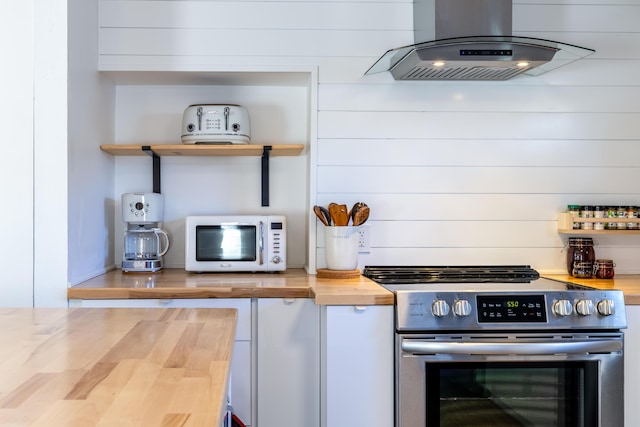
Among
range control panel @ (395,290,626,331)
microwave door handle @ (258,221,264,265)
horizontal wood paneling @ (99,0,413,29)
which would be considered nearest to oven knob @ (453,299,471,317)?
range control panel @ (395,290,626,331)

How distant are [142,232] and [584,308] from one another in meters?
1.80

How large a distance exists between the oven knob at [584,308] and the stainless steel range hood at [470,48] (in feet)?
3.05

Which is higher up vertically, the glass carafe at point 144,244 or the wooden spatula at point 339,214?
the wooden spatula at point 339,214

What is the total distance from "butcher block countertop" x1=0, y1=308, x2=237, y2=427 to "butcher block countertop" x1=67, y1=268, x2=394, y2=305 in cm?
54

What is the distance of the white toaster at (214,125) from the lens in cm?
248

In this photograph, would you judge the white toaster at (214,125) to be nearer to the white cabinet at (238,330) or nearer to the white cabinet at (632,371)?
the white cabinet at (238,330)

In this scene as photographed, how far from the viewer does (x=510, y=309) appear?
76.0 inches

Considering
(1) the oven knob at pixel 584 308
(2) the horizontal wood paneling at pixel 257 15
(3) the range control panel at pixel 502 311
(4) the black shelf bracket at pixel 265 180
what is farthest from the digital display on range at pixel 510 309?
(2) the horizontal wood paneling at pixel 257 15

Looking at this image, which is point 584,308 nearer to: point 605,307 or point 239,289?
point 605,307

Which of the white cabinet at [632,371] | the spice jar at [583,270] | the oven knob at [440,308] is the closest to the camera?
the oven knob at [440,308]

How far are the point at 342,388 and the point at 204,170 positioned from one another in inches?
50.8

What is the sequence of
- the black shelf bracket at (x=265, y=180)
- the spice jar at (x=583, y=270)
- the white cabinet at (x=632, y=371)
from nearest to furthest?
the white cabinet at (x=632, y=371) < the spice jar at (x=583, y=270) < the black shelf bracket at (x=265, y=180)

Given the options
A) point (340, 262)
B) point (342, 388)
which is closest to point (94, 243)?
point (340, 262)

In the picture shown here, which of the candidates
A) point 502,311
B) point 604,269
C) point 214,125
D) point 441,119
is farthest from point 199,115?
point 604,269
